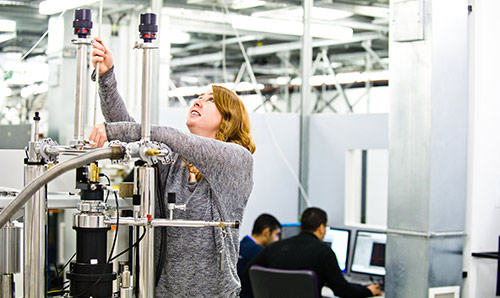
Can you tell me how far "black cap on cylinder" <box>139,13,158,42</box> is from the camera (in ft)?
4.81

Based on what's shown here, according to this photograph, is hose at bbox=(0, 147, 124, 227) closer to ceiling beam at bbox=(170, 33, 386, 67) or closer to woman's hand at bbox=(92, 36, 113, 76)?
woman's hand at bbox=(92, 36, 113, 76)

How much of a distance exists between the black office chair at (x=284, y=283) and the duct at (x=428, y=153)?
0.45 m

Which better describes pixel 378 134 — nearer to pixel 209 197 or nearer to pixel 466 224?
pixel 466 224

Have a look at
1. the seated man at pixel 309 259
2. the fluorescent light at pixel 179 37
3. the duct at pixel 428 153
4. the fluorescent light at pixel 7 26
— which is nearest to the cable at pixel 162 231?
the duct at pixel 428 153

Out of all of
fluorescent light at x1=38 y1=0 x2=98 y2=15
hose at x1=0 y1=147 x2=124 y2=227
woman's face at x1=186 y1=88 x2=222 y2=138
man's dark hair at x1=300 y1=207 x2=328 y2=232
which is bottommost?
man's dark hair at x1=300 y1=207 x2=328 y2=232

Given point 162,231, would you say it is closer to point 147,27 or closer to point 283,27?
point 147,27

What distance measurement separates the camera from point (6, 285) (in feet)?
5.16

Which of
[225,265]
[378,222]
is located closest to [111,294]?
[225,265]

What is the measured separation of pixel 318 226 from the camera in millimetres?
4078

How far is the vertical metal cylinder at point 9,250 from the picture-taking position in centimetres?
158

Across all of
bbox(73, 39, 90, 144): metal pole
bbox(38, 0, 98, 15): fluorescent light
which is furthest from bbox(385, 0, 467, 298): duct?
bbox(73, 39, 90, 144): metal pole

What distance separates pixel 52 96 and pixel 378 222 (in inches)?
131

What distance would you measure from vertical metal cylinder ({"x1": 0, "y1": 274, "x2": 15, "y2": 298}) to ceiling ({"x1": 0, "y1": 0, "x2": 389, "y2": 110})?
339 cm

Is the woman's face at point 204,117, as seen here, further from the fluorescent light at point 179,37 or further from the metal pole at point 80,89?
the fluorescent light at point 179,37
